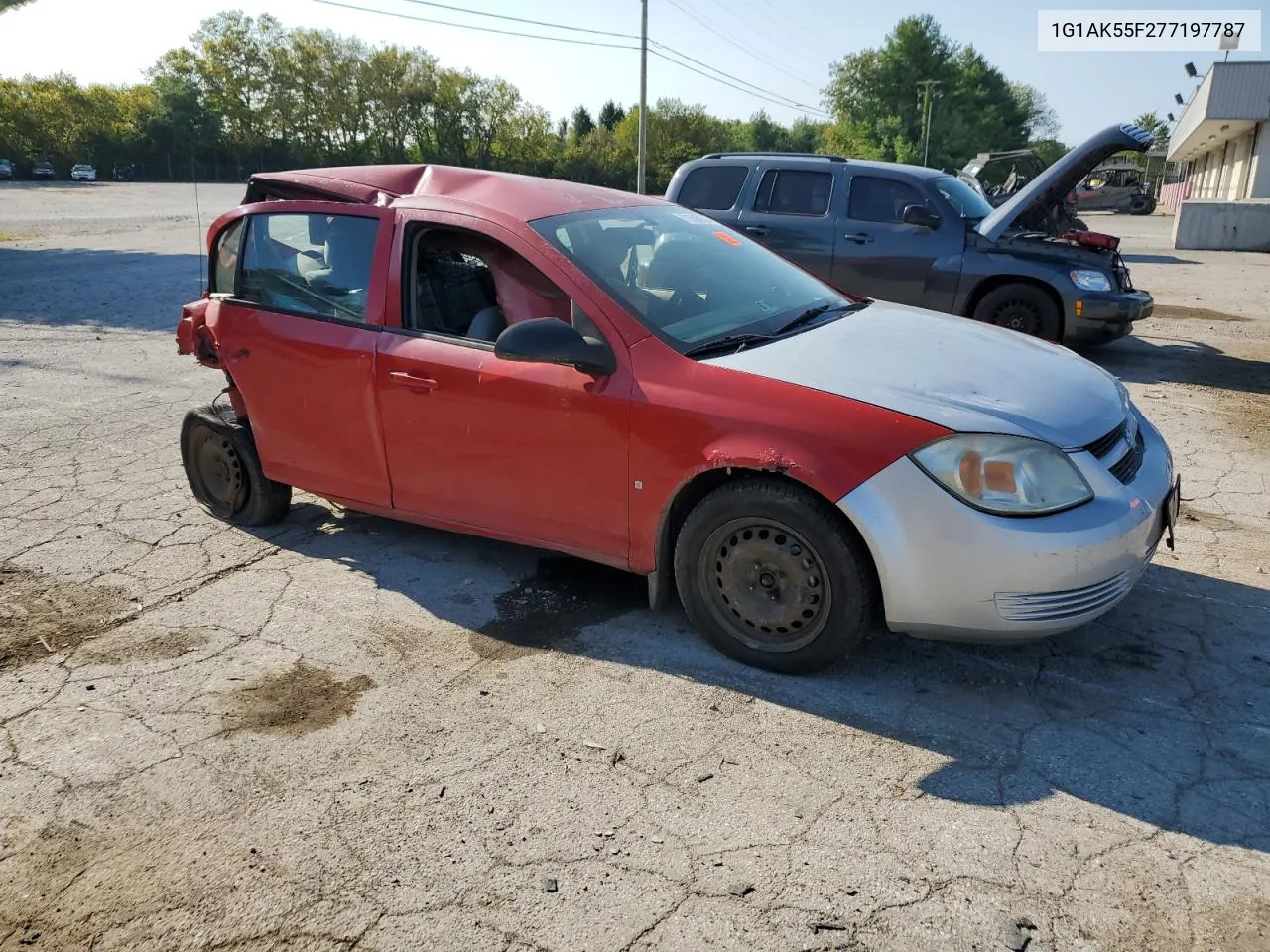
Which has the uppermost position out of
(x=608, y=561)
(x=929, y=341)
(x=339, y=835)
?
(x=929, y=341)

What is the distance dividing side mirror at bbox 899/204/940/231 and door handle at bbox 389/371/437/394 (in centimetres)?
610

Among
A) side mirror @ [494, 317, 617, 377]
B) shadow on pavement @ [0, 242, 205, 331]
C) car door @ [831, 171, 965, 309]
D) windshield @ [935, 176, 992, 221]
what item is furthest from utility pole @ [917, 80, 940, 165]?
side mirror @ [494, 317, 617, 377]

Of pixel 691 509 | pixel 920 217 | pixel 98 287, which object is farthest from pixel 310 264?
pixel 98 287

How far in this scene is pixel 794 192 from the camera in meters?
9.46

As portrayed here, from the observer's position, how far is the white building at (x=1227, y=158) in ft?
74.2

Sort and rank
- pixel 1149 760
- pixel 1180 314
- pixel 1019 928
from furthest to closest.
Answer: pixel 1180 314 → pixel 1149 760 → pixel 1019 928

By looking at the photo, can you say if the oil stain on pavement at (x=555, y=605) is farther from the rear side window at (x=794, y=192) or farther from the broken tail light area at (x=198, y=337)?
the rear side window at (x=794, y=192)

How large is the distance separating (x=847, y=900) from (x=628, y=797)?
71cm

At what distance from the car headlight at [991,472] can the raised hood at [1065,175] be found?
593 centimetres

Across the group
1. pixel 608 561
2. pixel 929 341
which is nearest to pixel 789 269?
pixel 929 341

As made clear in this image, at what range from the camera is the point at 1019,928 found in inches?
89.1

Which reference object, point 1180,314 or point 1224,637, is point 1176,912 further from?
point 1180,314

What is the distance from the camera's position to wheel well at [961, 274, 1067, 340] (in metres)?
8.66

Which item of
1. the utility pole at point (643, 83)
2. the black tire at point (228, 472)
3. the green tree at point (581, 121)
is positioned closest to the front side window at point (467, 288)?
the black tire at point (228, 472)
